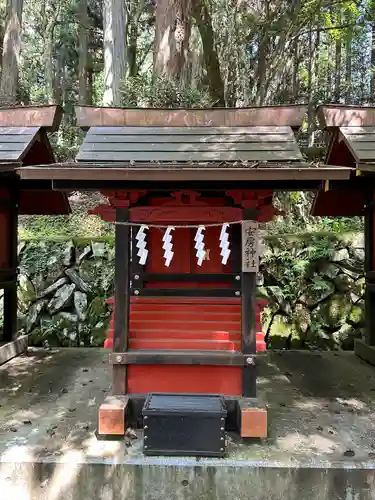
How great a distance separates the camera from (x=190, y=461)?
4.04 meters

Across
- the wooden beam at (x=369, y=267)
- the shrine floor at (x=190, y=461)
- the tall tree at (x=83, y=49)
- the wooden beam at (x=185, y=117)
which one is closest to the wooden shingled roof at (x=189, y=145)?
the wooden beam at (x=185, y=117)

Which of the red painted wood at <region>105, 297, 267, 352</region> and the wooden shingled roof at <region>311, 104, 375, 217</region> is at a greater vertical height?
the wooden shingled roof at <region>311, 104, 375, 217</region>

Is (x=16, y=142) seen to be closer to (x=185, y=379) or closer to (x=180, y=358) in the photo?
(x=180, y=358)

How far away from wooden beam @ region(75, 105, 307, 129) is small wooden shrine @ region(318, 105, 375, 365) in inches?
39.1

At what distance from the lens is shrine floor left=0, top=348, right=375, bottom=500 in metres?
3.88

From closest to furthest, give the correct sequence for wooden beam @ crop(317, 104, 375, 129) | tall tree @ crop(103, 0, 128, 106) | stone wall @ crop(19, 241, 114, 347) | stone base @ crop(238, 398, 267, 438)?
stone base @ crop(238, 398, 267, 438) → wooden beam @ crop(317, 104, 375, 129) → stone wall @ crop(19, 241, 114, 347) → tall tree @ crop(103, 0, 128, 106)

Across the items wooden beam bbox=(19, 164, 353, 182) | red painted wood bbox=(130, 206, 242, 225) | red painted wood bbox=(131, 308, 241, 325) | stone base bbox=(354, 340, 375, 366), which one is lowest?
stone base bbox=(354, 340, 375, 366)

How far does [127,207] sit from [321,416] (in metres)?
3.41

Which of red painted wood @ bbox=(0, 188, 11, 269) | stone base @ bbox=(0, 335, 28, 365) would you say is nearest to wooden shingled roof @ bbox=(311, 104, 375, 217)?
red painted wood @ bbox=(0, 188, 11, 269)

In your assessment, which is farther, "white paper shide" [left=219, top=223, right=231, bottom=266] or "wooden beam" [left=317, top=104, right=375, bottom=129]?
"wooden beam" [left=317, top=104, right=375, bottom=129]

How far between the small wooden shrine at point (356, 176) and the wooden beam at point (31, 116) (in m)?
4.13

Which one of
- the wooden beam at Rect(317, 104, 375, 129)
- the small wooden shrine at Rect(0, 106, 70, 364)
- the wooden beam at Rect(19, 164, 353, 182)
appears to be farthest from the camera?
the wooden beam at Rect(317, 104, 375, 129)

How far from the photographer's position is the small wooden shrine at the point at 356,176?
18.8ft

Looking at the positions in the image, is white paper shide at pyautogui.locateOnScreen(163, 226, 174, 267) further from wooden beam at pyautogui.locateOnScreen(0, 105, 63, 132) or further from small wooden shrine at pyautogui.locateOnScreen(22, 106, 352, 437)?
wooden beam at pyautogui.locateOnScreen(0, 105, 63, 132)
